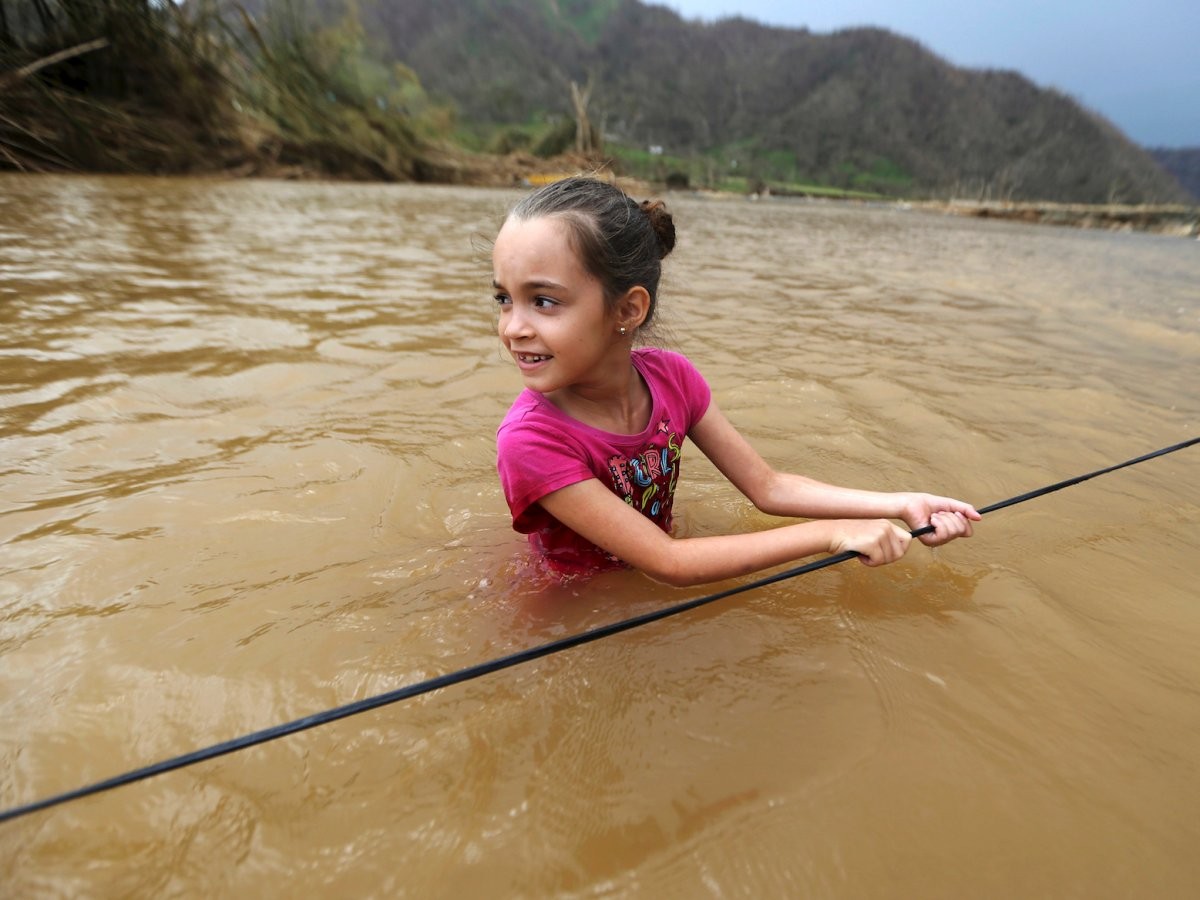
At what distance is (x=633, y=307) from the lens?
4.98 feet

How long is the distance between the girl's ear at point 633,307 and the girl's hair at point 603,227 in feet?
0.06

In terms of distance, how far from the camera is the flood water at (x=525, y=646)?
3.33 feet

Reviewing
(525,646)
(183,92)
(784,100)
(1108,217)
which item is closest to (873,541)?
(525,646)

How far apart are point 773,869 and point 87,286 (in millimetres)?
5041

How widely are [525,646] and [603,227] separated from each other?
985 millimetres

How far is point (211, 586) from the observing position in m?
1.69

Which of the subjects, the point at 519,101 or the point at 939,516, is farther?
the point at 519,101

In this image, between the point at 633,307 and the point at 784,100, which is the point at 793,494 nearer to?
the point at 633,307

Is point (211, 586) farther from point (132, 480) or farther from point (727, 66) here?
point (727, 66)

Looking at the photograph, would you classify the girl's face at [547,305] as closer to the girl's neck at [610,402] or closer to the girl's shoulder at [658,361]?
the girl's neck at [610,402]

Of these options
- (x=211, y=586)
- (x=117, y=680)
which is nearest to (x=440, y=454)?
(x=211, y=586)

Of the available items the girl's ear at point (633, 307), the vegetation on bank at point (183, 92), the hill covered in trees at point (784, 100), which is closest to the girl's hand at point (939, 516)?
the girl's ear at point (633, 307)

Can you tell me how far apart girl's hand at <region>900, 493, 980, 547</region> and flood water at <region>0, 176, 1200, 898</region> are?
10.4 inches

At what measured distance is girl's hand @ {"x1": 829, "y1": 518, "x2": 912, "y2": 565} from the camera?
135 cm
